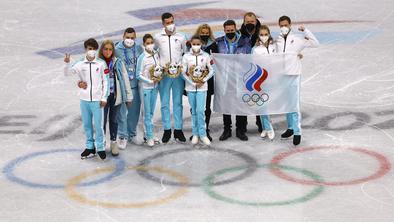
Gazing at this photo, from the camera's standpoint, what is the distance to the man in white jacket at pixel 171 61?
39.1ft

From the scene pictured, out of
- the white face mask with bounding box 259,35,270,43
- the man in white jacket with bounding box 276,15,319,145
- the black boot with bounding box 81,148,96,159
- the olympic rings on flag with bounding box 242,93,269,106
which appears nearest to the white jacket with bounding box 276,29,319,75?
the man in white jacket with bounding box 276,15,319,145

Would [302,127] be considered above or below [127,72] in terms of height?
below

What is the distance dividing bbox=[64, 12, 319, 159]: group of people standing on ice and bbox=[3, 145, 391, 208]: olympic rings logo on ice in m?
0.47

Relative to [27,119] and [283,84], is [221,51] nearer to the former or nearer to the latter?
[283,84]

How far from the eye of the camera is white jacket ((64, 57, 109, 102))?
11234mm

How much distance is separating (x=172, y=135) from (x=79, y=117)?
1768 mm

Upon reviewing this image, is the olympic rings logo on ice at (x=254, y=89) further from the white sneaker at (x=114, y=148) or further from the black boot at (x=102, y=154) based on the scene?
the black boot at (x=102, y=154)

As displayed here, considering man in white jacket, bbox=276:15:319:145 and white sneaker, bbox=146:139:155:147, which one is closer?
man in white jacket, bbox=276:15:319:145

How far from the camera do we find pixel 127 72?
1188 centimetres

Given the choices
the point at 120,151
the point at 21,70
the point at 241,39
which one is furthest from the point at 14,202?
the point at 21,70

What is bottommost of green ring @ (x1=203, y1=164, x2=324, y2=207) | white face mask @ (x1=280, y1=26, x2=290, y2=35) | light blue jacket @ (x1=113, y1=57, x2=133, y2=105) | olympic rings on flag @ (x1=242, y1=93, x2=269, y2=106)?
green ring @ (x1=203, y1=164, x2=324, y2=207)

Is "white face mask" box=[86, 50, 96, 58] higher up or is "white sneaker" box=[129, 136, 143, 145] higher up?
"white face mask" box=[86, 50, 96, 58]

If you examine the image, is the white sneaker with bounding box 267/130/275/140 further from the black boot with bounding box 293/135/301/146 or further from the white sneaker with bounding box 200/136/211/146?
the white sneaker with bounding box 200/136/211/146

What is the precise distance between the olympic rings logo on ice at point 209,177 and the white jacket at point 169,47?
1258 mm
